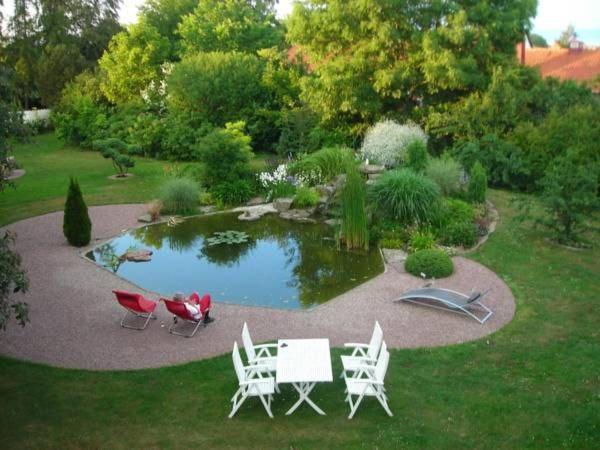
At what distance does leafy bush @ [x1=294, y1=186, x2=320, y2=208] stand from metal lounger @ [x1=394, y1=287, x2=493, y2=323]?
21.1 ft

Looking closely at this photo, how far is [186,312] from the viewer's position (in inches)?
364

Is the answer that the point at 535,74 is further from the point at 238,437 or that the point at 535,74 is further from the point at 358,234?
the point at 238,437

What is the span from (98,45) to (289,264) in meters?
34.1

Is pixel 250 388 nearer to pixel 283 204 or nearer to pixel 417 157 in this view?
pixel 283 204

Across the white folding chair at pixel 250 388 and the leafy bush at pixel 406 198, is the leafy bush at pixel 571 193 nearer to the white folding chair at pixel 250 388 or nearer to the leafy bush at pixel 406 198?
the leafy bush at pixel 406 198

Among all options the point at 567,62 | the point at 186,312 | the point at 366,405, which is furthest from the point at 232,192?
the point at 567,62

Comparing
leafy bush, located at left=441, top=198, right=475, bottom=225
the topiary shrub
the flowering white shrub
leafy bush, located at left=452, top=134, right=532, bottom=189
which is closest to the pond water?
the topiary shrub

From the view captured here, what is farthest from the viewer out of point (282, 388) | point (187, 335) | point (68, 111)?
point (68, 111)

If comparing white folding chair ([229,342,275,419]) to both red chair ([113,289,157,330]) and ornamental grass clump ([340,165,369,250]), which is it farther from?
ornamental grass clump ([340,165,369,250])

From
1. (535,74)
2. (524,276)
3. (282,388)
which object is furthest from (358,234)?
(535,74)

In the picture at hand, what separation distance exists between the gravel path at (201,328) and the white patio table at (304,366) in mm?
1390

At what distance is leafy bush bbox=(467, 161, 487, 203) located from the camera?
16359 mm

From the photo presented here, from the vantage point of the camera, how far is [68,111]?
101 feet

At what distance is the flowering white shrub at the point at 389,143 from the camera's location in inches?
771
